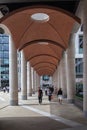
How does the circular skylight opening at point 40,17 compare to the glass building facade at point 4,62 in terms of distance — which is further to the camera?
the glass building facade at point 4,62

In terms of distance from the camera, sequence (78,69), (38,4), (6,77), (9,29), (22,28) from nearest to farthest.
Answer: (38,4), (9,29), (22,28), (78,69), (6,77)

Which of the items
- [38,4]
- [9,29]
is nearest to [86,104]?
[38,4]

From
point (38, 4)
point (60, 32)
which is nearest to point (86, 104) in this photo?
point (38, 4)

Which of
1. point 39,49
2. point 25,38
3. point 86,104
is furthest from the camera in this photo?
point 39,49

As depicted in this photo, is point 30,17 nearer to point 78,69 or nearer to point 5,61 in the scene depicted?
point 78,69

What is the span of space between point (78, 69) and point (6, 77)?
52.8 metres

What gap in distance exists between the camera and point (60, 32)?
37188 millimetres

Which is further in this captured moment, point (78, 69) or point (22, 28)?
point (78, 69)

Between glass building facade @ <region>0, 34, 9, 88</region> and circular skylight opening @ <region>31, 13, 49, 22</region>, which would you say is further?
glass building facade @ <region>0, 34, 9, 88</region>

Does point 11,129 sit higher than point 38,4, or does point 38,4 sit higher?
point 38,4

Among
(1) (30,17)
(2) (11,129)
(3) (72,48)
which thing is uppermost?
(1) (30,17)

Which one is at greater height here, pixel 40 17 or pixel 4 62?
pixel 4 62

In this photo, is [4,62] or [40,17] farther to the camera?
[4,62]

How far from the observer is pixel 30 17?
112 ft
